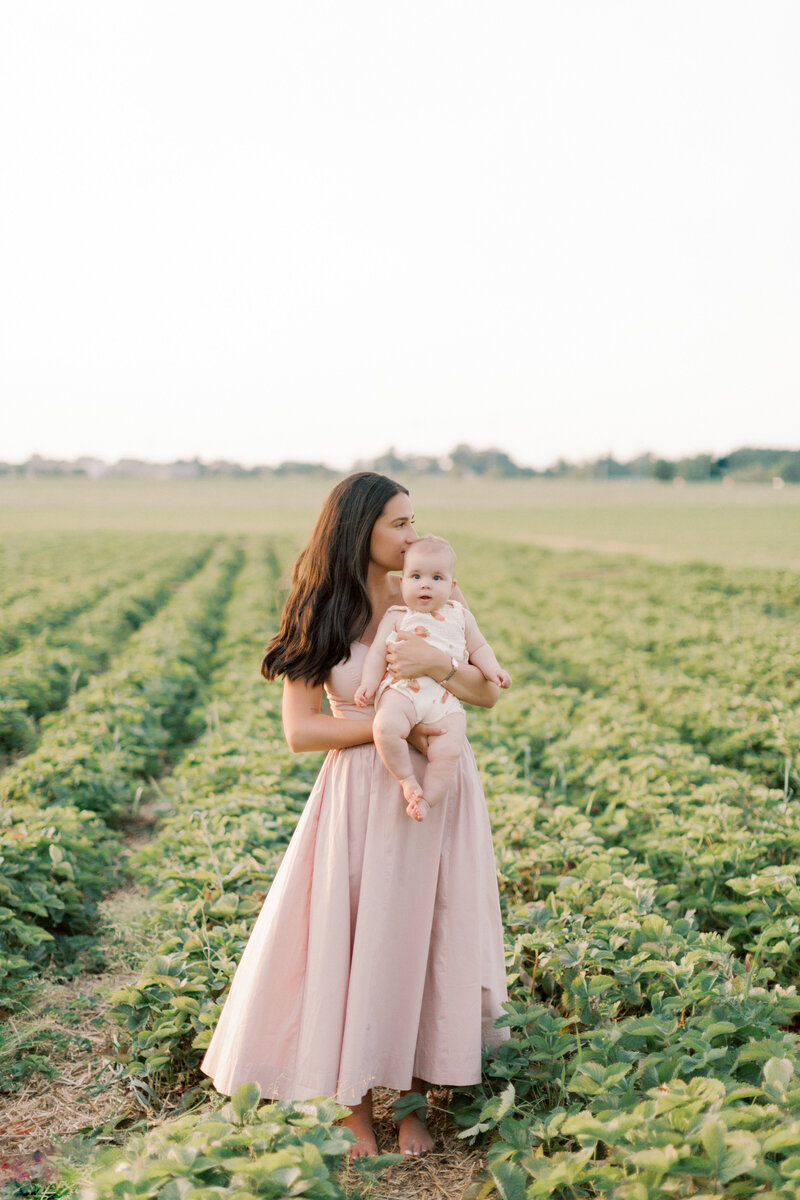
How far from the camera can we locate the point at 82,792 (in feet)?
18.0

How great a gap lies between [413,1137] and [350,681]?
1.33 m

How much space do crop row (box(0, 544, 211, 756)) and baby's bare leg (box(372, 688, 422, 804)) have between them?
533 cm

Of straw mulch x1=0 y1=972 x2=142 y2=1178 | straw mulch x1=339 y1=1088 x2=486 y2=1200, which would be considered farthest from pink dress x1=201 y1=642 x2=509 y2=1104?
straw mulch x1=0 y1=972 x2=142 y2=1178

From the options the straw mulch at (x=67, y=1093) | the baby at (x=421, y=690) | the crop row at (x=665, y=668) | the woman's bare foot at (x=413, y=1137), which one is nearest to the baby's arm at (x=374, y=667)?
the baby at (x=421, y=690)

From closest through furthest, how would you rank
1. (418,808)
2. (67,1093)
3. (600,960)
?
(418,808), (600,960), (67,1093)

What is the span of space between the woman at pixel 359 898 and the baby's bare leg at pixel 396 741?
11cm

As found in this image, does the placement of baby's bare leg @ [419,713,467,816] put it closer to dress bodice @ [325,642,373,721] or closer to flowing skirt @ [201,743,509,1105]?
flowing skirt @ [201,743,509,1105]

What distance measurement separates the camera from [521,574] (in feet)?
68.1

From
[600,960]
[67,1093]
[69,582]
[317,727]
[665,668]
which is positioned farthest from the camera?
[69,582]

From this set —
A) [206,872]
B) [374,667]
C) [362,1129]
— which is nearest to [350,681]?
[374,667]

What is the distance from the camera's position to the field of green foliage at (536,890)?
2.09m

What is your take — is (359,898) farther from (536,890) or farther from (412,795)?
(536,890)

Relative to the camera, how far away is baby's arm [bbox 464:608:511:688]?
2705 mm

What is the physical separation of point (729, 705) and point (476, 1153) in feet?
16.0
